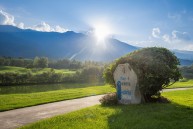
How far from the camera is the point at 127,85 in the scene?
65.2 feet

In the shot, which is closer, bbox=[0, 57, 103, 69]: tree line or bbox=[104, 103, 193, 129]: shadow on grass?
bbox=[104, 103, 193, 129]: shadow on grass

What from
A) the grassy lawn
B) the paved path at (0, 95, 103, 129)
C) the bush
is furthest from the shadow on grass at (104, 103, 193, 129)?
the paved path at (0, 95, 103, 129)

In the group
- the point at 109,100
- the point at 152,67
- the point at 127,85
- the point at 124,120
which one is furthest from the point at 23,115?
the point at 152,67

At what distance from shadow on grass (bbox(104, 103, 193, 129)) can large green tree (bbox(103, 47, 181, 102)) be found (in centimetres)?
324

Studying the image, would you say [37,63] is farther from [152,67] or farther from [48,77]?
[152,67]

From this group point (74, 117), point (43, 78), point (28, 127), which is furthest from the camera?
point (43, 78)

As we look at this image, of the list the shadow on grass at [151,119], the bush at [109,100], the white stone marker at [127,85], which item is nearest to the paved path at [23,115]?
the bush at [109,100]

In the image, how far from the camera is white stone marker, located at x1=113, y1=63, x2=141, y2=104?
1952 cm

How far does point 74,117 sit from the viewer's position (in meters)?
14.9

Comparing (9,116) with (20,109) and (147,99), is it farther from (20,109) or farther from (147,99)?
(147,99)

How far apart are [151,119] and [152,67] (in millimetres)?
6549

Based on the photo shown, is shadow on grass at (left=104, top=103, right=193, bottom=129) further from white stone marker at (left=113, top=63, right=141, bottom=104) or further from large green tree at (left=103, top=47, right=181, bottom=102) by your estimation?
large green tree at (left=103, top=47, right=181, bottom=102)

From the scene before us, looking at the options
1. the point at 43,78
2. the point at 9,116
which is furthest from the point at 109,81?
the point at 43,78

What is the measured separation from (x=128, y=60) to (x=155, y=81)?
2535mm
